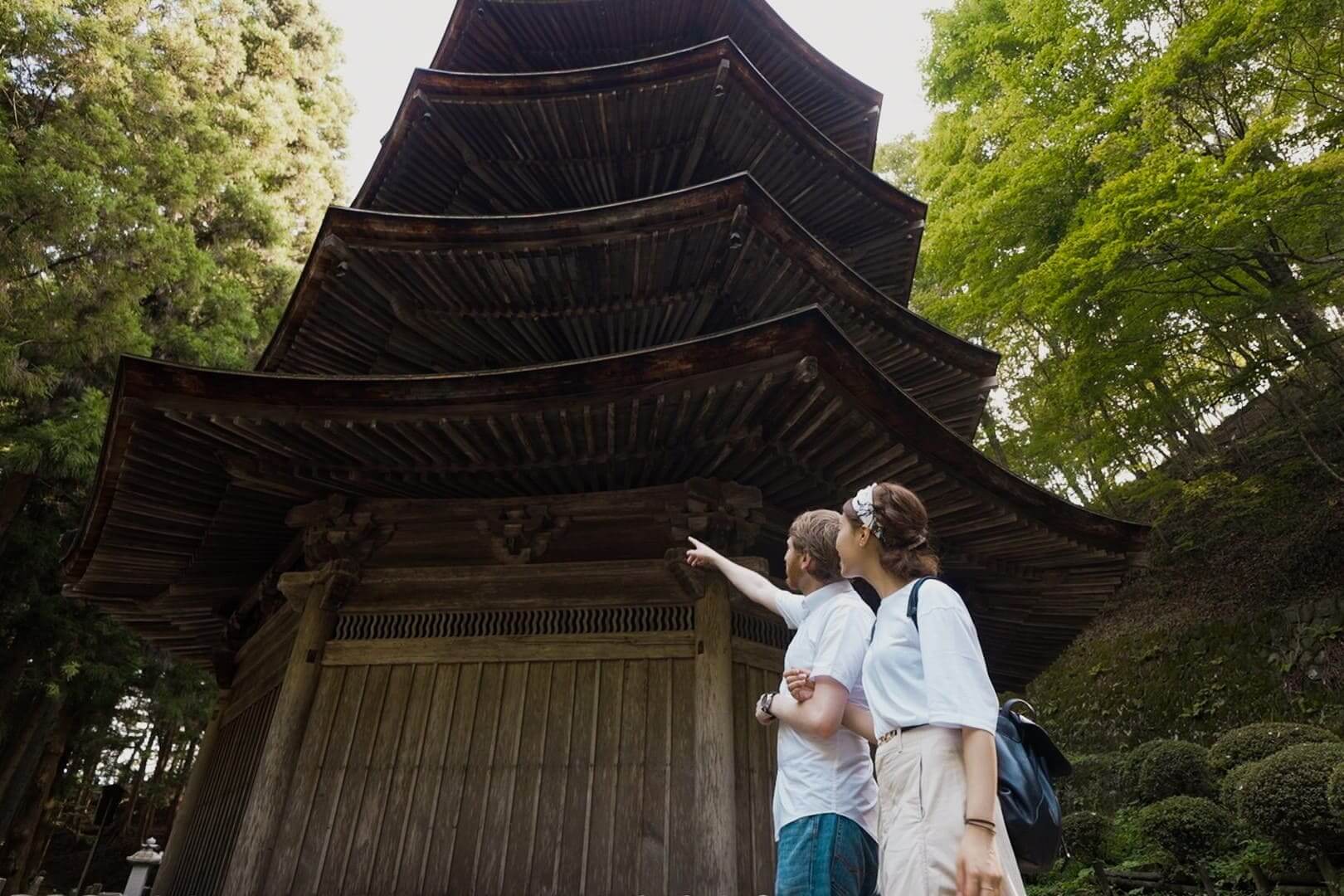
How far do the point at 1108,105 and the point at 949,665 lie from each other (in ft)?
50.6

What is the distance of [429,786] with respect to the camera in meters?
5.76

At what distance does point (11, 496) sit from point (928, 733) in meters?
15.5

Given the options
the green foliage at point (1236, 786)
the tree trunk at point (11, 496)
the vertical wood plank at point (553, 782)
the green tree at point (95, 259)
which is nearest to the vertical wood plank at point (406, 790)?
the vertical wood plank at point (553, 782)

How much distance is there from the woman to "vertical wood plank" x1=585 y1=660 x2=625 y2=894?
374 centimetres

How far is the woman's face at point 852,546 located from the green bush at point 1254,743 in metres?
9.05

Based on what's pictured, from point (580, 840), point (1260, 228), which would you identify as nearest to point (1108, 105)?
point (1260, 228)

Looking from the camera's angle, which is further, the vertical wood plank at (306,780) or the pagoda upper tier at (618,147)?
the pagoda upper tier at (618,147)

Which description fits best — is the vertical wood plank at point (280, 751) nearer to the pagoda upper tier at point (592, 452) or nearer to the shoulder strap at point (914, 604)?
the pagoda upper tier at point (592, 452)

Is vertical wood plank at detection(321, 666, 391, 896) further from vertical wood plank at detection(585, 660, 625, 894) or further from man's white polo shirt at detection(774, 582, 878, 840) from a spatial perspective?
man's white polo shirt at detection(774, 582, 878, 840)

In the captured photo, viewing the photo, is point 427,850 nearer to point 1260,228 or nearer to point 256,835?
point 256,835

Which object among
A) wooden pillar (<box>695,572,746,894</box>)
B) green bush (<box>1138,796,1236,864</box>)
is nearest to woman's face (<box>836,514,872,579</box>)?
wooden pillar (<box>695,572,746,894</box>)

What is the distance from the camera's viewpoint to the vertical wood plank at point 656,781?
5.20 metres

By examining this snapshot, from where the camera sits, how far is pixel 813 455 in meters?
5.77

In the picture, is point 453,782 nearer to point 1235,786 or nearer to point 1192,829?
point 1192,829
